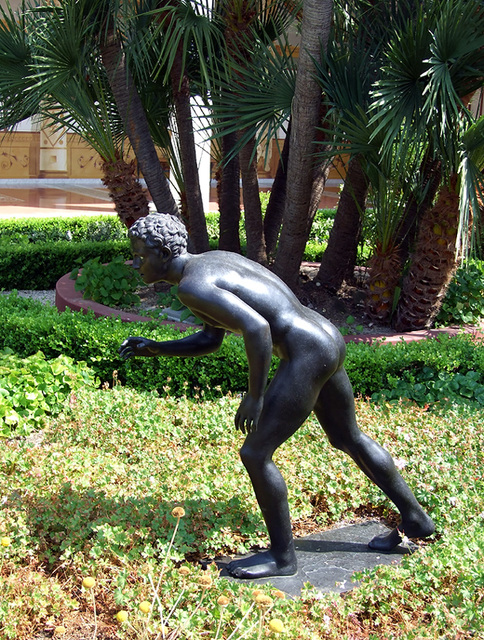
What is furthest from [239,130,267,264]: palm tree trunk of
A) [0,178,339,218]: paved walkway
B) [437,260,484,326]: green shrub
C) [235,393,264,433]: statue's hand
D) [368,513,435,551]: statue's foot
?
[0,178,339,218]: paved walkway

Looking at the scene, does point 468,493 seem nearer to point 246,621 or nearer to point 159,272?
point 246,621

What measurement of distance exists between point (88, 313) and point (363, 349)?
2.19 meters

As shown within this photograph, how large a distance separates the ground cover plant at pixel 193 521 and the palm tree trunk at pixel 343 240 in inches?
105

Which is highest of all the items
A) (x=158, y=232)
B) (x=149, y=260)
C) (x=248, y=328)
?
(x=158, y=232)

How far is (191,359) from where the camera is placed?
503 cm

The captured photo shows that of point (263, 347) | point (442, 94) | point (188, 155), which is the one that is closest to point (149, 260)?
point (263, 347)

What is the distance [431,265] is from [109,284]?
2864mm

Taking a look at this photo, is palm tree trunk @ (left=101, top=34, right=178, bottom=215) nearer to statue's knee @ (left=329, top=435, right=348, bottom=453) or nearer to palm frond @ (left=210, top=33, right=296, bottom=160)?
palm frond @ (left=210, top=33, right=296, bottom=160)

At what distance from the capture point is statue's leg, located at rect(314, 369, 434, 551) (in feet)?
9.46

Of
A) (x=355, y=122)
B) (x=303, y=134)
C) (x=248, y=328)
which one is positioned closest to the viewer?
(x=248, y=328)

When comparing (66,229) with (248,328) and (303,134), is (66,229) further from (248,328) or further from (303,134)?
(248,328)

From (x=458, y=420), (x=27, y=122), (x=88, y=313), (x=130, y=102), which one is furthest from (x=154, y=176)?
(x=27, y=122)

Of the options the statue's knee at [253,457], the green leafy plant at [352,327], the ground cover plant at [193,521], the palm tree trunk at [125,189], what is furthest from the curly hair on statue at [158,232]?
the palm tree trunk at [125,189]

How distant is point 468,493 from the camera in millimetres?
3430
